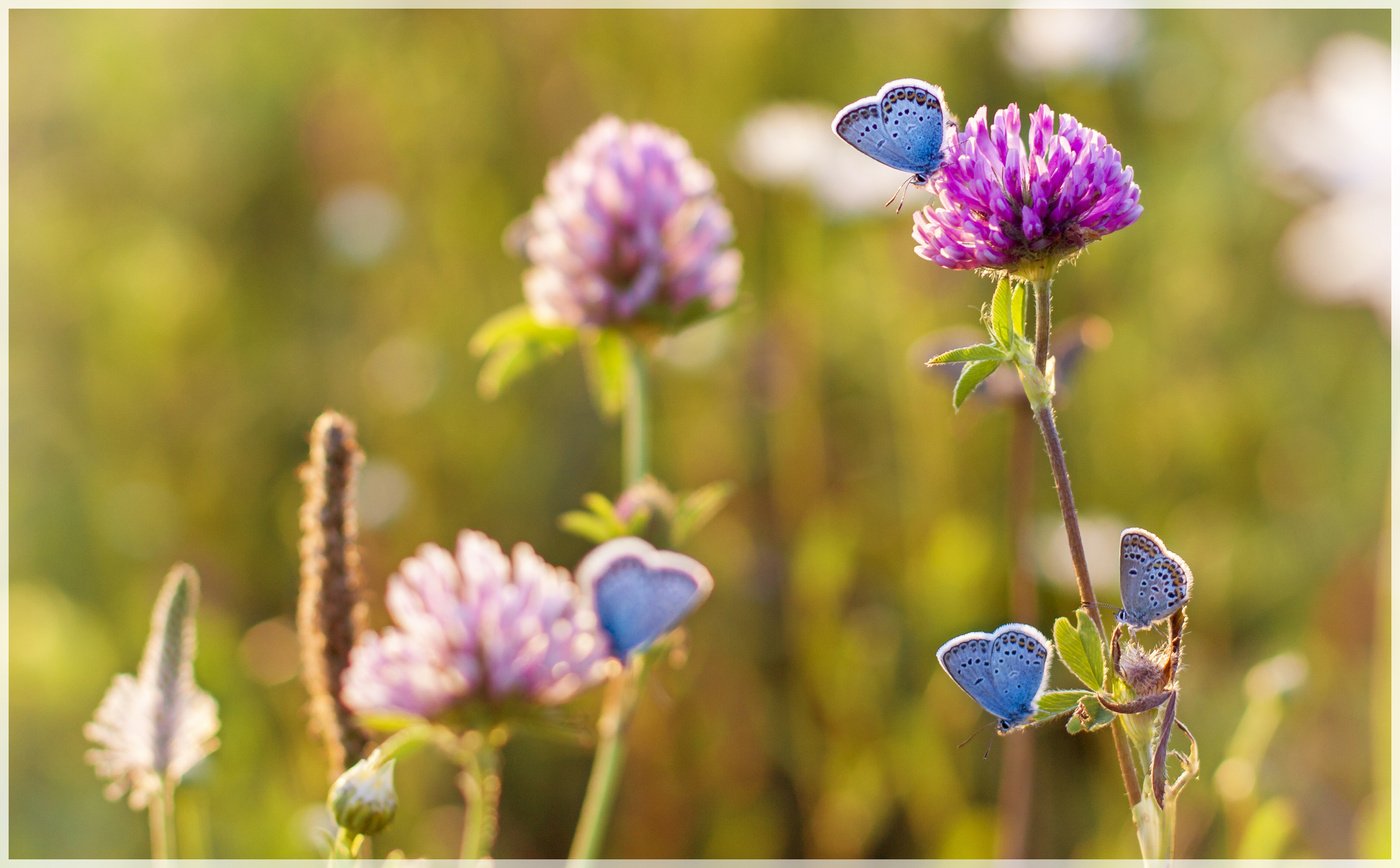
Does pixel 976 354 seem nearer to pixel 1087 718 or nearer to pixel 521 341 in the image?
pixel 1087 718

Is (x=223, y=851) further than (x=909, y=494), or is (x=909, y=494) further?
(x=909, y=494)

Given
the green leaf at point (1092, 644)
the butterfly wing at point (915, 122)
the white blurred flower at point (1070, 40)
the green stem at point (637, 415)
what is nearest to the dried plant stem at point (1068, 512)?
the green leaf at point (1092, 644)

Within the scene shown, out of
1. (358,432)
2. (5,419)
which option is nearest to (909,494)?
(358,432)

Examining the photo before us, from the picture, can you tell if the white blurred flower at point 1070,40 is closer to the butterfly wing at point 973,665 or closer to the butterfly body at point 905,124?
the butterfly body at point 905,124

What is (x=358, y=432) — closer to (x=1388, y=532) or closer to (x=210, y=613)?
(x=210, y=613)

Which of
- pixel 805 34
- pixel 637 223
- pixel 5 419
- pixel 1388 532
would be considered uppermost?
pixel 805 34

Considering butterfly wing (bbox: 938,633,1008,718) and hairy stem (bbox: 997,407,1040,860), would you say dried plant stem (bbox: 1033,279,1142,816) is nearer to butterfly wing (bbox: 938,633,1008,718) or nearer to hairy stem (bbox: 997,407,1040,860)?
butterfly wing (bbox: 938,633,1008,718)
